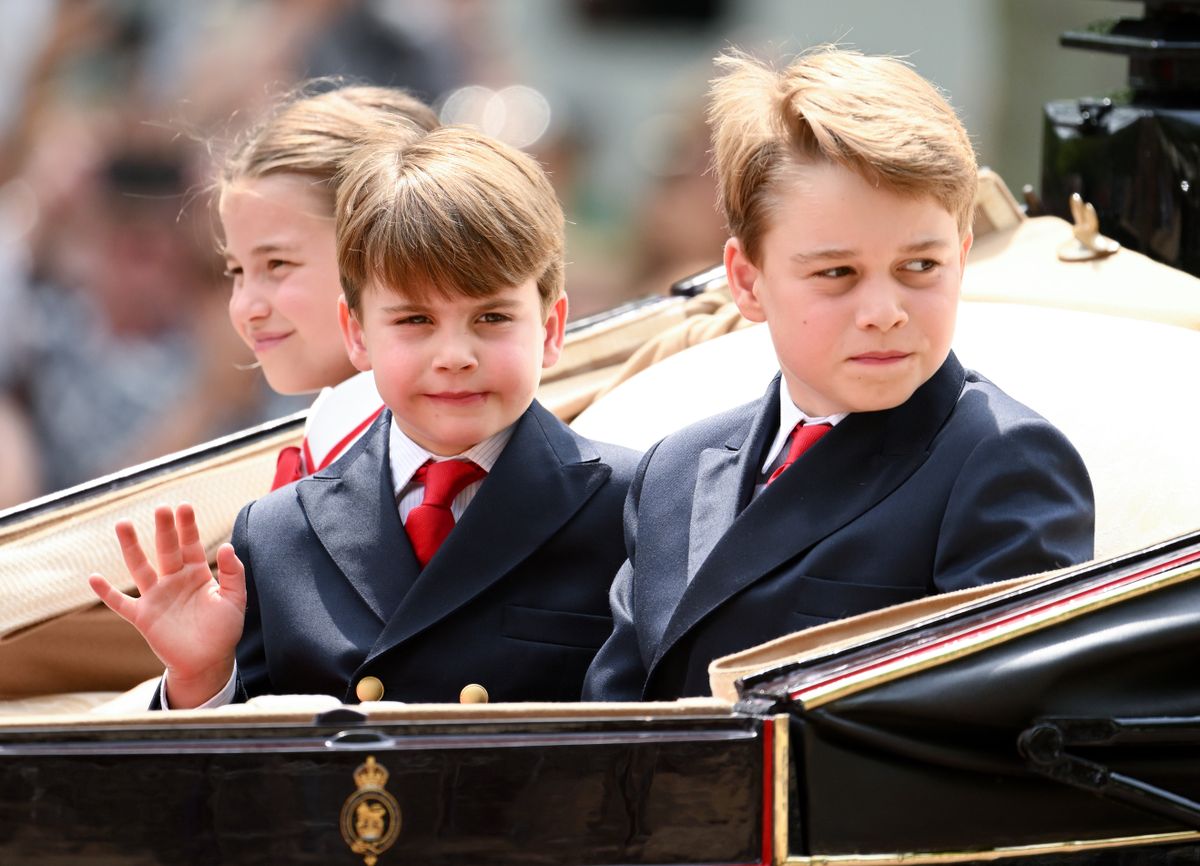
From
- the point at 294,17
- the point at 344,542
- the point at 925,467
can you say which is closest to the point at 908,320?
the point at 925,467

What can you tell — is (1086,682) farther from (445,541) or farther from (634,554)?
(445,541)

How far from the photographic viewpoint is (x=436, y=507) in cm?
179

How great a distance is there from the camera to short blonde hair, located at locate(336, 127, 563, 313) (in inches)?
66.9

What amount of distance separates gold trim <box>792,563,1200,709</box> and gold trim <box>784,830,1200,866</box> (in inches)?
4.7

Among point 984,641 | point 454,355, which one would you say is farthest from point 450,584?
point 984,641

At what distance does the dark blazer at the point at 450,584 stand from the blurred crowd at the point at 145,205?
249 centimetres

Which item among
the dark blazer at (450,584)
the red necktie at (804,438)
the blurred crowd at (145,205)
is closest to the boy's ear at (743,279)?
the red necktie at (804,438)

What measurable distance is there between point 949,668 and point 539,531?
0.54 meters

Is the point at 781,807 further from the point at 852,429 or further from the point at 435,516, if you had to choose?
the point at 435,516

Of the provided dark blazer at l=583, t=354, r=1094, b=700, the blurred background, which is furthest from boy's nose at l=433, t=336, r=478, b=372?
the blurred background

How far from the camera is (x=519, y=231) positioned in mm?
1733

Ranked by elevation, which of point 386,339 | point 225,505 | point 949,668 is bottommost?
point 225,505

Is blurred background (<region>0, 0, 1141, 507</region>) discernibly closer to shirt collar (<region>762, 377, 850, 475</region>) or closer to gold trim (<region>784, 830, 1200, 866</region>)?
shirt collar (<region>762, 377, 850, 475</region>)

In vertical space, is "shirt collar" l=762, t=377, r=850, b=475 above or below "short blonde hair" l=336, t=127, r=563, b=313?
below
